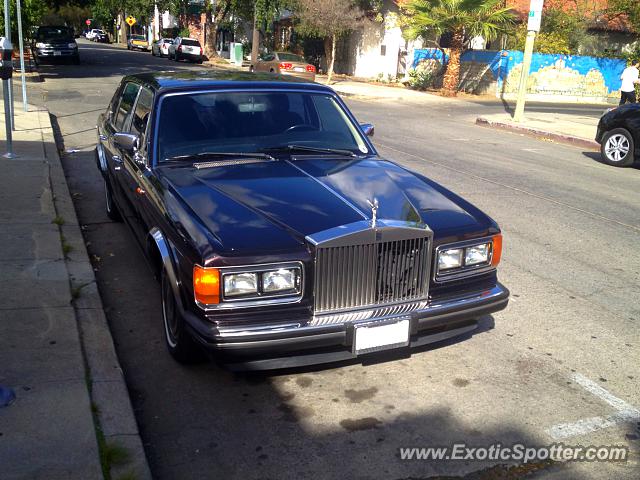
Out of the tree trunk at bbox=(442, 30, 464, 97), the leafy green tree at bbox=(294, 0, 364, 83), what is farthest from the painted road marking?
the leafy green tree at bbox=(294, 0, 364, 83)

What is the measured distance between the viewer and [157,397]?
4031mm

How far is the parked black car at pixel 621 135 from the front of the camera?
12750mm

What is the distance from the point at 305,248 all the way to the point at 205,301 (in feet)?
2.00

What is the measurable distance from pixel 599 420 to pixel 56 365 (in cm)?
323

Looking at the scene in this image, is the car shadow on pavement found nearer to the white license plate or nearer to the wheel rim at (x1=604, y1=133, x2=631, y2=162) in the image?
the wheel rim at (x1=604, y1=133, x2=631, y2=162)

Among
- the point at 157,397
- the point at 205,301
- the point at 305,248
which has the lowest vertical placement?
the point at 157,397

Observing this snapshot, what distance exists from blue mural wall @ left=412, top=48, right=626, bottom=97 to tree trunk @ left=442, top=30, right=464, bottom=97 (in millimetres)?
1901

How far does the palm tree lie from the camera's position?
82.3 ft

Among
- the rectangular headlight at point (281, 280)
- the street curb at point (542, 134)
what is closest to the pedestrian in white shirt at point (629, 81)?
the street curb at point (542, 134)

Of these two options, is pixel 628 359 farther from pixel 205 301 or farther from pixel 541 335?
pixel 205 301

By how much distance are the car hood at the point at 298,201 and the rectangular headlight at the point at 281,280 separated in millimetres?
126

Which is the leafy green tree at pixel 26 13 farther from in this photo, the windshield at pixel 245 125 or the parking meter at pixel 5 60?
the windshield at pixel 245 125

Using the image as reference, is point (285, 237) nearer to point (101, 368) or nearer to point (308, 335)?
point (308, 335)

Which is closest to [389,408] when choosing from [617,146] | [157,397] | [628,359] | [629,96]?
[157,397]
